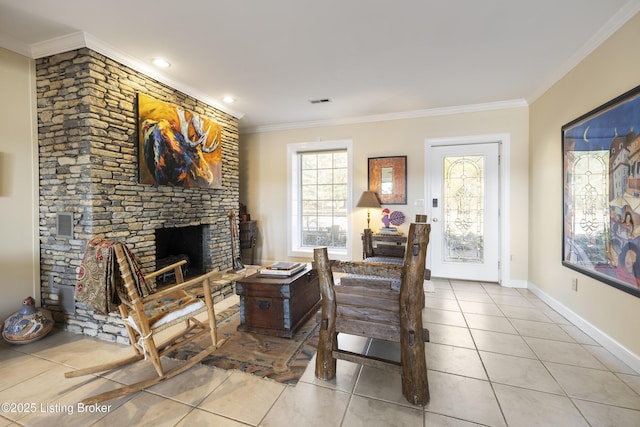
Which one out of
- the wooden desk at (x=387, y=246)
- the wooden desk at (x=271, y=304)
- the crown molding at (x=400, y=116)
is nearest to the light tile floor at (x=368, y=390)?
the wooden desk at (x=271, y=304)

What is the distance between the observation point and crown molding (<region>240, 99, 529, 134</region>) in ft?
12.2

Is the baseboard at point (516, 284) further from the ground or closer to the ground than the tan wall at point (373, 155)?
closer to the ground

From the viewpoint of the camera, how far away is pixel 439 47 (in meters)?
2.44

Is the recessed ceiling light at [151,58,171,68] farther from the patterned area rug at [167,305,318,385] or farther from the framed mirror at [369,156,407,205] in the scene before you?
the framed mirror at [369,156,407,205]

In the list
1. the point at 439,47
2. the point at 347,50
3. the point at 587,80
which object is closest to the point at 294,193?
the point at 347,50

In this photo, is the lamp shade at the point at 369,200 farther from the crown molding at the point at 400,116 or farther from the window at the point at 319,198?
the crown molding at the point at 400,116

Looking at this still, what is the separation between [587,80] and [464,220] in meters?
2.04

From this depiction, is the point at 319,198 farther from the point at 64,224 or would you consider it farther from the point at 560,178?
the point at 64,224

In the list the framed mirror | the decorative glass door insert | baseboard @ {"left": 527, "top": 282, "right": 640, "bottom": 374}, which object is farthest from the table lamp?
baseboard @ {"left": 527, "top": 282, "right": 640, "bottom": 374}

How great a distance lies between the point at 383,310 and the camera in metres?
1.61

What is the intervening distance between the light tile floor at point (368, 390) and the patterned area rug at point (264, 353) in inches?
3.2

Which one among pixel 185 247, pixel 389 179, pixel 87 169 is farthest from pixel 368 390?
pixel 185 247

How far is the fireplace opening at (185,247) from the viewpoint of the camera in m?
3.72

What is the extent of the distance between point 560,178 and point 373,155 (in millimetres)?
2297
